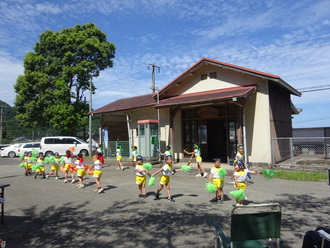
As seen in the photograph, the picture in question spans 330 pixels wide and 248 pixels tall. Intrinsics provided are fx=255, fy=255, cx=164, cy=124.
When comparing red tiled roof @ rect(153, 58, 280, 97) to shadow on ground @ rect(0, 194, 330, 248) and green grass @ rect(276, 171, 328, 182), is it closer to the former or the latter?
green grass @ rect(276, 171, 328, 182)

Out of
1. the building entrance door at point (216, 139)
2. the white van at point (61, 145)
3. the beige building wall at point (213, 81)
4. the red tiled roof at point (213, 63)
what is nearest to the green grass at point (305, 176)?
the red tiled roof at point (213, 63)

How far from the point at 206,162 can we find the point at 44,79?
17417mm

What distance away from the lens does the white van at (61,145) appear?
2219cm

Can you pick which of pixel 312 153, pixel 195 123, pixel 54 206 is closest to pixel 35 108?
pixel 195 123

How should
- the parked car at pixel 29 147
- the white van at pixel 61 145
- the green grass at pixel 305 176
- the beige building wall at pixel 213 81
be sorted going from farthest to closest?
1. the parked car at pixel 29 147
2. the white van at pixel 61 145
3. the beige building wall at pixel 213 81
4. the green grass at pixel 305 176

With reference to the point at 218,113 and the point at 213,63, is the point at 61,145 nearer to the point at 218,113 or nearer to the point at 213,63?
the point at 218,113

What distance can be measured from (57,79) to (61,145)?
661 centimetres

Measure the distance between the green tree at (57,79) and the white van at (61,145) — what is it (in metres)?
2.08

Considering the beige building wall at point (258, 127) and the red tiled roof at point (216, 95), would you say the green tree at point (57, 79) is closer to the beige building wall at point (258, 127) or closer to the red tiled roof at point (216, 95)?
the red tiled roof at point (216, 95)

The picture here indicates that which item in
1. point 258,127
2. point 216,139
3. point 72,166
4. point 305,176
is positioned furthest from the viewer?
point 216,139

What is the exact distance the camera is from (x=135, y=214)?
6.05m

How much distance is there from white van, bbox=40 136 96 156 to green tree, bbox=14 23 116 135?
2078mm

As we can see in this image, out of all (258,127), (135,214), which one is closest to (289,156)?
(258,127)

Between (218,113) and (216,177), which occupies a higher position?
(218,113)
